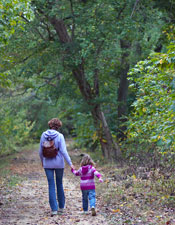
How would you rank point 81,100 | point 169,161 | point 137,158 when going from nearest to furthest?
point 169,161, point 137,158, point 81,100

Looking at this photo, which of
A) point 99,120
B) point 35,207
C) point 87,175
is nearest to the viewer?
point 87,175

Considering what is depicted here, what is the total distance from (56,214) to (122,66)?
38.5 feet

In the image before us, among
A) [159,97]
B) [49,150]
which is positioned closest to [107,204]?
[49,150]

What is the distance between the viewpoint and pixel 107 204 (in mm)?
8422

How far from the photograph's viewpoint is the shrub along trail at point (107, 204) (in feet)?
22.5

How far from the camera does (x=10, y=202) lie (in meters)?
8.99

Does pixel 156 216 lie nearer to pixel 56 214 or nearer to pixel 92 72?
pixel 56 214

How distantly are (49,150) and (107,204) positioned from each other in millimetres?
2135

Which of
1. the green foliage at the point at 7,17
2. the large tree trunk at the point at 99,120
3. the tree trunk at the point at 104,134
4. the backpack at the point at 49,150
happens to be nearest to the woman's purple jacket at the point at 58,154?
the backpack at the point at 49,150

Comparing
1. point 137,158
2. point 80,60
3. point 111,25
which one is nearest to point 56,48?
point 80,60

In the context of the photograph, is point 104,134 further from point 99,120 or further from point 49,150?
point 49,150

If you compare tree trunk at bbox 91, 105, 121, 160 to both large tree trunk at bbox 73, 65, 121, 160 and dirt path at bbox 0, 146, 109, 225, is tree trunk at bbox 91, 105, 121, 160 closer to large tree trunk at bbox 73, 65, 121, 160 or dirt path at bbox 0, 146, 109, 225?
large tree trunk at bbox 73, 65, 121, 160

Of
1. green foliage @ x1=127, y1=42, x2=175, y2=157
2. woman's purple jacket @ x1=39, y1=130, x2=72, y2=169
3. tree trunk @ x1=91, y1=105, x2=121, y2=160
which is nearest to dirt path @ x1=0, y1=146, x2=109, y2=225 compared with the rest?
woman's purple jacket @ x1=39, y1=130, x2=72, y2=169

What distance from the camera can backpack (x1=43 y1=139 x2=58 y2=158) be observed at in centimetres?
736
